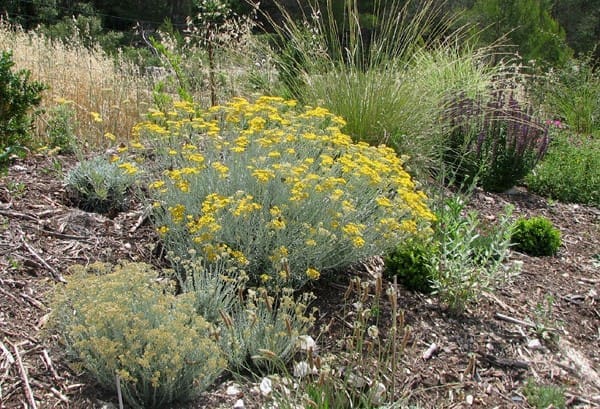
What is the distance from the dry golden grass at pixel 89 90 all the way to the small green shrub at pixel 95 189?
147cm

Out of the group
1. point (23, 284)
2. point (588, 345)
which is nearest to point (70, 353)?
point (23, 284)

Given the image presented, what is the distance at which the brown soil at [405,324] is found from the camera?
2.73m

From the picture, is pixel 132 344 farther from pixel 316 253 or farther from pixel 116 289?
pixel 316 253

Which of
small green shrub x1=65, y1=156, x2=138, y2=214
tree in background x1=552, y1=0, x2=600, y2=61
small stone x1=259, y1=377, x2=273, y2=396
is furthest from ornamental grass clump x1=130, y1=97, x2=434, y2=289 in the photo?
tree in background x1=552, y1=0, x2=600, y2=61

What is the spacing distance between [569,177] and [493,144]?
2.73 feet

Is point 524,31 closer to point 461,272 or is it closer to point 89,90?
point 89,90

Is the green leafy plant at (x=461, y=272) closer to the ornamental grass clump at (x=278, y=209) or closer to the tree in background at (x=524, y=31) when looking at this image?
the ornamental grass clump at (x=278, y=209)

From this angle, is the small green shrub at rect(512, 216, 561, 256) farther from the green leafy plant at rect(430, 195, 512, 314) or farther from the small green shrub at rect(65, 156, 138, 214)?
the small green shrub at rect(65, 156, 138, 214)

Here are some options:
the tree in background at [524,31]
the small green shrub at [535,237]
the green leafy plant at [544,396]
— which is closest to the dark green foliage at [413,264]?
the green leafy plant at [544,396]

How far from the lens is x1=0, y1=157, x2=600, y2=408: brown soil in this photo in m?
2.73

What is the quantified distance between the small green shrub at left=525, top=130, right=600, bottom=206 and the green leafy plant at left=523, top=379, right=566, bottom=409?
3439 millimetres

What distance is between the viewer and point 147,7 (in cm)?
2188

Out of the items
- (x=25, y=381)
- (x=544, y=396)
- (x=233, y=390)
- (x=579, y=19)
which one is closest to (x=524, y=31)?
(x=579, y=19)

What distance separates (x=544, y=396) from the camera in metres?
2.99
